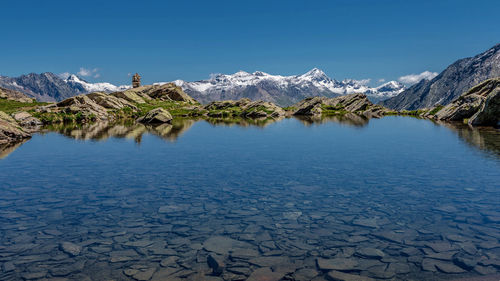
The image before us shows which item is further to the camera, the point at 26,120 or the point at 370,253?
the point at 26,120

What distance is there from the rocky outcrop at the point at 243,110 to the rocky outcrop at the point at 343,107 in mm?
19677

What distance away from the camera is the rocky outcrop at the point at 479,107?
229ft

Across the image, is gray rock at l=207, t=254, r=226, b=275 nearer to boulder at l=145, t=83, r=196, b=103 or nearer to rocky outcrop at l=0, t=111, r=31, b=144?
rocky outcrop at l=0, t=111, r=31, b=144

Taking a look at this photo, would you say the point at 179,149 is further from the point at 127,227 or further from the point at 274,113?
the point at 274,113

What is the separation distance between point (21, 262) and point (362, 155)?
102ft

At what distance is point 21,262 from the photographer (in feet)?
40.9

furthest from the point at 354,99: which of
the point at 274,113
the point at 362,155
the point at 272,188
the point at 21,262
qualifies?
the point at 21,262

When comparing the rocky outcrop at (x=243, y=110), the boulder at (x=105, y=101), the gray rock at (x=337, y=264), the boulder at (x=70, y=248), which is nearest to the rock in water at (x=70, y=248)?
the boulder at (x=70, y=248)

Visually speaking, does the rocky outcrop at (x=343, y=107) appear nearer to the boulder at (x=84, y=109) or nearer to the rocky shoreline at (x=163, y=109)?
the rocky shoreline at (x=163, y=109)

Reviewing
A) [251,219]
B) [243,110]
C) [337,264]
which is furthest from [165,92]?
[337,264]

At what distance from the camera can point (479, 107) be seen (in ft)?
294

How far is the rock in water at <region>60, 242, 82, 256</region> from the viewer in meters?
13.2

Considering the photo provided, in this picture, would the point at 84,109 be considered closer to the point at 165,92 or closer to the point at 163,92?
the point at 163,92

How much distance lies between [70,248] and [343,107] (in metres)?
186
